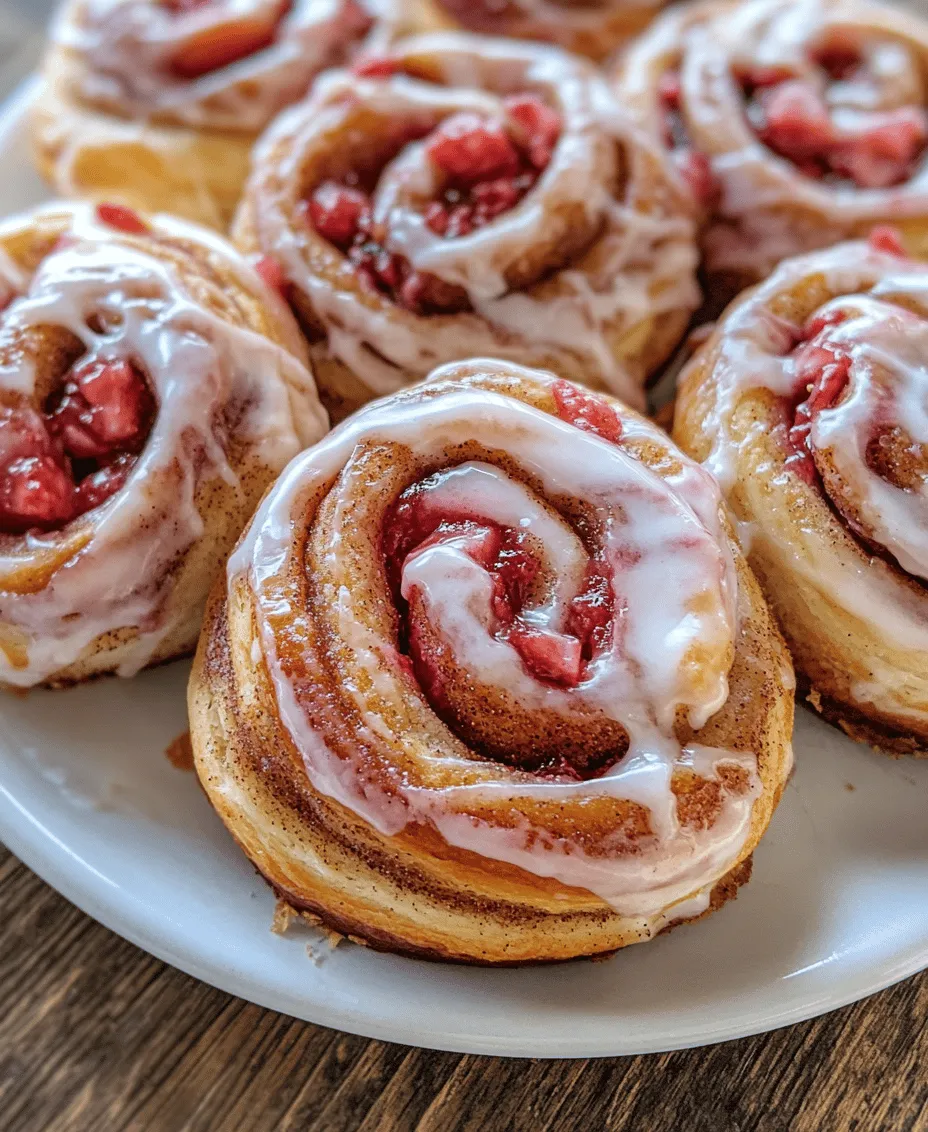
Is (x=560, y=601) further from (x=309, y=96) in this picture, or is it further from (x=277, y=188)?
(x=309, y=96)

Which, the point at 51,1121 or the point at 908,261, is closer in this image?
the point at 51,1121

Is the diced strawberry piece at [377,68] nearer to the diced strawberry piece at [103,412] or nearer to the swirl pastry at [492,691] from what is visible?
the diced strawberry piece at [103,412]

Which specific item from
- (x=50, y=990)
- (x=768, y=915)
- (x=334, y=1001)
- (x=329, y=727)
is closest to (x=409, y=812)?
(x=329, y=727)

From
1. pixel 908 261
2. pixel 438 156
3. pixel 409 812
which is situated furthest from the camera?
pixel 438 156

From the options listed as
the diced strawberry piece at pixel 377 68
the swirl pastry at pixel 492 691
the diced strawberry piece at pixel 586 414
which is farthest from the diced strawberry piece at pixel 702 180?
the swirl pastry at pixel 492 691

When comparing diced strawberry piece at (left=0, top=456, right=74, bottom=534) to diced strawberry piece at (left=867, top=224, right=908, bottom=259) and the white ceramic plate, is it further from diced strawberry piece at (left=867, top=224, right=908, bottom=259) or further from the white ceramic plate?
diced strawberry piece at (left=867, top=224, right=908, bottom=259)

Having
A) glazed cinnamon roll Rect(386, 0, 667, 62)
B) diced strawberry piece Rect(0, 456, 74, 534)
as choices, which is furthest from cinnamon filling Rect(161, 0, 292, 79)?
diced strawberry piece Rect(0, 456, 74, 534)
